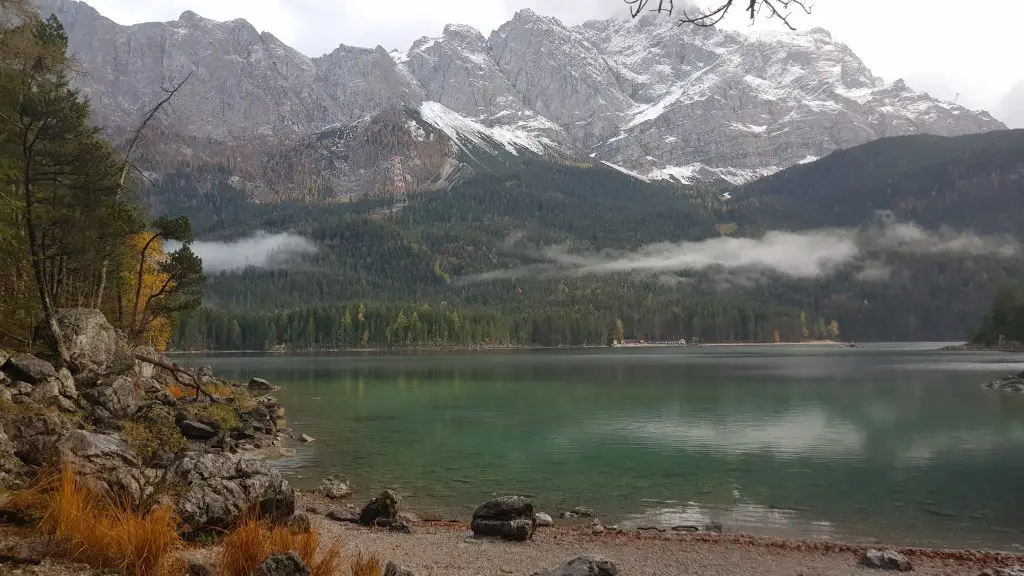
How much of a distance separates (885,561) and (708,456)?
17.2 metres

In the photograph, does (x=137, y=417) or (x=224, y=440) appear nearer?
(x=137, y=417)

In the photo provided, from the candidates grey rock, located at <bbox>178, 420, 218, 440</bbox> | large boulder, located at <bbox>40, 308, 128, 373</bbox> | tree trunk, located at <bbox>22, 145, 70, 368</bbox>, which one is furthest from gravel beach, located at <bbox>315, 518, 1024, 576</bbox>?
large boulder, located at <bbox>40, 308, 128, 373</bbox>

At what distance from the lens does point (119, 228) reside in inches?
1150

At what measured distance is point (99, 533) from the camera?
9133 mm

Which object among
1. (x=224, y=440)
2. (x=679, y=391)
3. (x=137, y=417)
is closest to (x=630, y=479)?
(x=224, y=440)

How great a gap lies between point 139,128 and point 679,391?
2326 inches

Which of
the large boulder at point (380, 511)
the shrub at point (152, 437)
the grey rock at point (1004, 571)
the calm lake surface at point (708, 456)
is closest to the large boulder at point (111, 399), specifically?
the shrub at point (152, 437)

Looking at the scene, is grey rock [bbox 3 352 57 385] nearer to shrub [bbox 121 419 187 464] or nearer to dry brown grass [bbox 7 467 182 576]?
shrub [bbox 121 419 187 464]

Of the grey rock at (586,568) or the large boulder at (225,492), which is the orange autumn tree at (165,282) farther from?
the grey rock at (586,568)

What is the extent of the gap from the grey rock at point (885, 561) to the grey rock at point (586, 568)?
8.78 metres

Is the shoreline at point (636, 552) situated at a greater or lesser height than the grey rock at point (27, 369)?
lesser

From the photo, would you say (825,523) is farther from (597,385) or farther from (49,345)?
(597,385)

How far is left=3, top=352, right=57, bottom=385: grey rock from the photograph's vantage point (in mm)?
19375

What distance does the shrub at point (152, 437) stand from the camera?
21283mm
